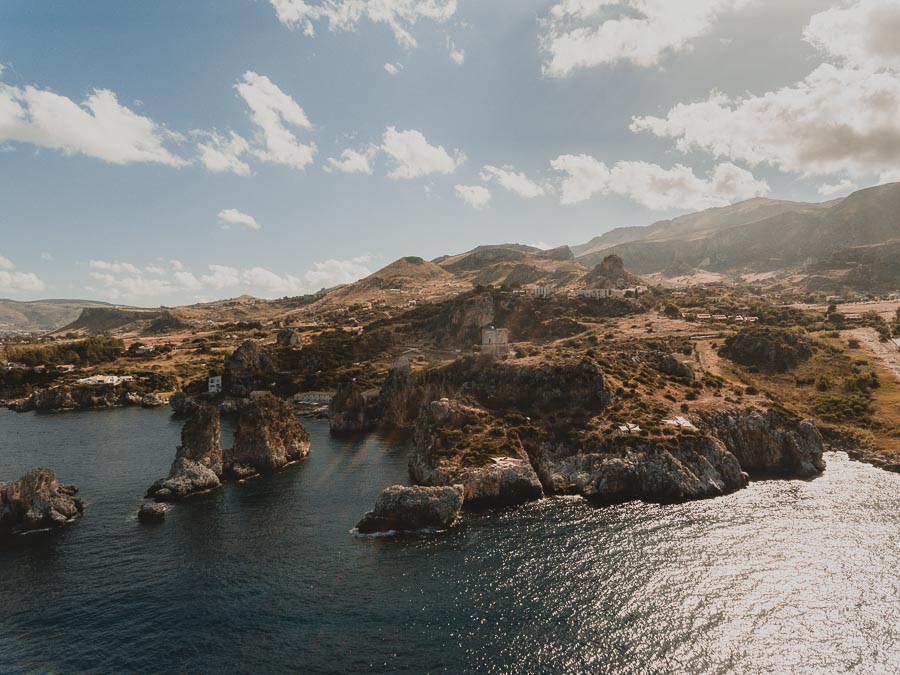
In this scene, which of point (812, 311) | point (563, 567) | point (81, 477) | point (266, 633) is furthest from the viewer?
point (812, 311)

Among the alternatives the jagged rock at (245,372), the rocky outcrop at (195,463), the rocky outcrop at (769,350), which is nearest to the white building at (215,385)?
the jagged rock at (245,372)

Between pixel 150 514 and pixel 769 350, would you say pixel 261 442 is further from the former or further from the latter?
pixel 769 350

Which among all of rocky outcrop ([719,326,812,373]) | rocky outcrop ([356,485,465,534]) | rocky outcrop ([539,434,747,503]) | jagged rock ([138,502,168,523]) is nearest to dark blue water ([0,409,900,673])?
jagged rock ([138,502,168,523])

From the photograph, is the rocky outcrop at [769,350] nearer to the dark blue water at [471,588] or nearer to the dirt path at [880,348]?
the dirt path at [880,348]

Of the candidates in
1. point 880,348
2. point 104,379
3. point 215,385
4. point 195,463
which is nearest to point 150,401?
point 215,385

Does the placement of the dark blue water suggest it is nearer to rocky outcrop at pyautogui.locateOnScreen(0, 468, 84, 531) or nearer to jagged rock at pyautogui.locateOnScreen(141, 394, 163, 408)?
rocky outcrop at pyautogui.locateOnScreen(0, 468, 84, 531)

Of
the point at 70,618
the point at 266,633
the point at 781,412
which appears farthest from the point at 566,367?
the point at 70,618

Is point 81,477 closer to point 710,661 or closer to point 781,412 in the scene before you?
point 710,661
